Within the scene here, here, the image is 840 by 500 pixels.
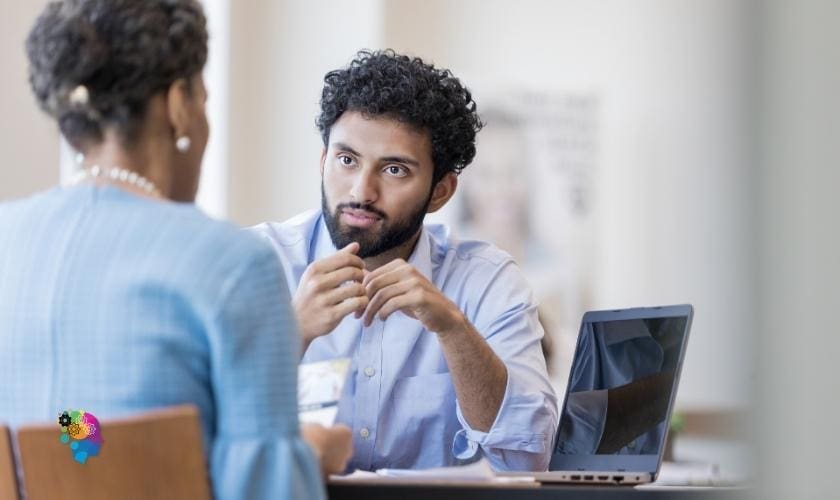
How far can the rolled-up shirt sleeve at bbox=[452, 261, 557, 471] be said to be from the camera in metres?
1.97

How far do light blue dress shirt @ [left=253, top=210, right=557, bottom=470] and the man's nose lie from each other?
4.8 inches

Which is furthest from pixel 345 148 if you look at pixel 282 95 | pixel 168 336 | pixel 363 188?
pixel 282 95

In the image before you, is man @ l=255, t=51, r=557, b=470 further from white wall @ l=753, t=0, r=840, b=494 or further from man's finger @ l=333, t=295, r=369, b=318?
white wall @ l=753, t=0, r=840, b=494

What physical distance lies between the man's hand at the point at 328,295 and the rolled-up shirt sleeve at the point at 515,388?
0.91ft

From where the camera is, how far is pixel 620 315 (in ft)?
5.99

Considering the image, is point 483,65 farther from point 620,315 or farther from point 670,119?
point 620,315

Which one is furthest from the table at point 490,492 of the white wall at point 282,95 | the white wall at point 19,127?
the white wall at point 282,95

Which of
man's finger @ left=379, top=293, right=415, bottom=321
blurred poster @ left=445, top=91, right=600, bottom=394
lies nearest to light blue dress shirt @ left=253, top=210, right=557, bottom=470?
man's finger @ left=379, top=293, right=415, bottom=321

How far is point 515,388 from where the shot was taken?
201cm

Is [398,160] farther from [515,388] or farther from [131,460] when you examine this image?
[131,460]

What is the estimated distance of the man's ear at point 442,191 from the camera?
7.48ft

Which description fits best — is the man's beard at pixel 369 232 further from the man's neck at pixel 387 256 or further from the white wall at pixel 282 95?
the white wall at pixel 282 95

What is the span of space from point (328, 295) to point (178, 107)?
75cm

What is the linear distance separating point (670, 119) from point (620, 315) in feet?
11.1
